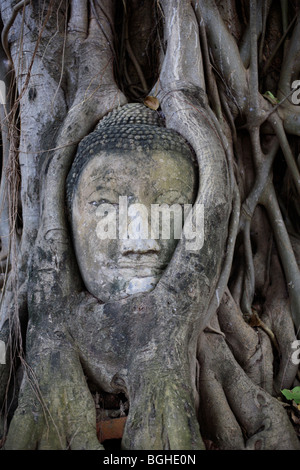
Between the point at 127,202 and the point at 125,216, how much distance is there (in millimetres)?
69

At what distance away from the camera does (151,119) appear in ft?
8.17

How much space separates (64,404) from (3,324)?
627 mm

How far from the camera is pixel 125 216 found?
2178mm

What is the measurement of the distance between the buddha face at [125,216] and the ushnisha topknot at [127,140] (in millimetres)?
34

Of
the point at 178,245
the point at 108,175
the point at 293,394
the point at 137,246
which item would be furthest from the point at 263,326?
the point at 108,175

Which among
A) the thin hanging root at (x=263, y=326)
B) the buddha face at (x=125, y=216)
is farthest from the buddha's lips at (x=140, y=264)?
the thin hanging root at (x=263, y=326)

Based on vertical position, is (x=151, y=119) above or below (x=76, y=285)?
above

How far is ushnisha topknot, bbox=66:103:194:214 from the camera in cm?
227

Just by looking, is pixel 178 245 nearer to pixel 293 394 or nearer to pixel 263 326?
pixel 263 326

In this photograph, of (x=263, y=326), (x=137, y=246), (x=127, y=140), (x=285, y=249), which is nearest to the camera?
(x=137, y=246)

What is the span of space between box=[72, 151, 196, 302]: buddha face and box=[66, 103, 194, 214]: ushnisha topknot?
0.11ft

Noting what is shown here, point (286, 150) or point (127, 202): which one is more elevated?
point (286, 150)
